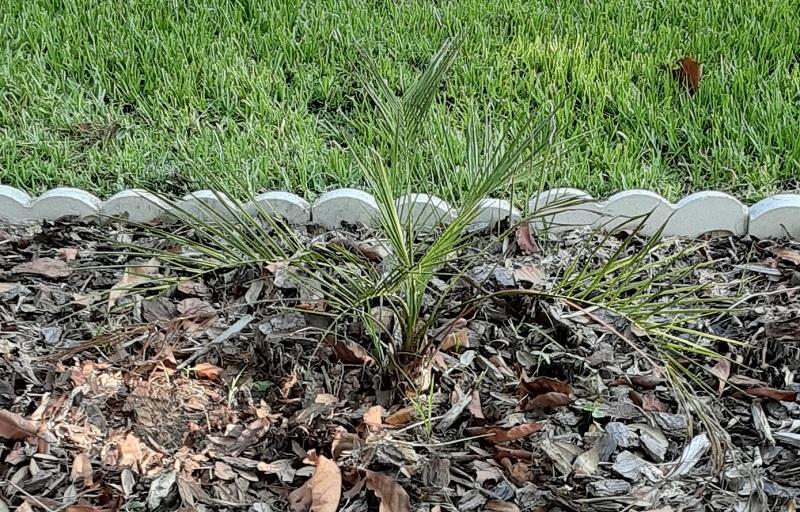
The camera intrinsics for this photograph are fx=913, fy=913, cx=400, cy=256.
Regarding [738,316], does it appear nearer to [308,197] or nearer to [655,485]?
[655,485]

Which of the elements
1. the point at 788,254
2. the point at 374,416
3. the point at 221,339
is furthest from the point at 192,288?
the point at 788,254

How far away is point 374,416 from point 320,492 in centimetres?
20

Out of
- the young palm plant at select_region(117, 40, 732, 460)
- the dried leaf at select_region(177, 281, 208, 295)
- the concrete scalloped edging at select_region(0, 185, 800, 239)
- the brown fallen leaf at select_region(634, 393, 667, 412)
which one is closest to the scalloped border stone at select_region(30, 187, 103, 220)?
the concrete scalloped edging at select_region(0, 185, 800, 239)

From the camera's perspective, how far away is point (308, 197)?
8.01 ft

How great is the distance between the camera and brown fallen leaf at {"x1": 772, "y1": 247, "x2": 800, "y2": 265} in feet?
7.05

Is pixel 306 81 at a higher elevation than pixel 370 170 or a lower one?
lower

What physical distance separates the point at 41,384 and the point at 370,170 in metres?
0.79

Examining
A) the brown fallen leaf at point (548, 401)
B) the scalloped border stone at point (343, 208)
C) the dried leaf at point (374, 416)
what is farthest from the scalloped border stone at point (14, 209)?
the brown fallen leaf at point (548, 401)

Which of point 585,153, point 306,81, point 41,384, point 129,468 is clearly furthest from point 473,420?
point 306,81

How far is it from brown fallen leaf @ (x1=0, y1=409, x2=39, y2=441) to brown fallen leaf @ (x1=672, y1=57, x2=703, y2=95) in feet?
6.79

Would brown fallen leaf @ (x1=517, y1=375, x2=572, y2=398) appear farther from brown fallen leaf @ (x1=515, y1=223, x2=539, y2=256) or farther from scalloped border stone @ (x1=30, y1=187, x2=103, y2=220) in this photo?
scalloped border stone @ (x1=30, y1=187, x2=103, y2=220)

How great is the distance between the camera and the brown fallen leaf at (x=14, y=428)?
171 cm

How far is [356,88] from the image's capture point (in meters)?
2.93

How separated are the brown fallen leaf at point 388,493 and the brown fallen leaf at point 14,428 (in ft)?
2.14
